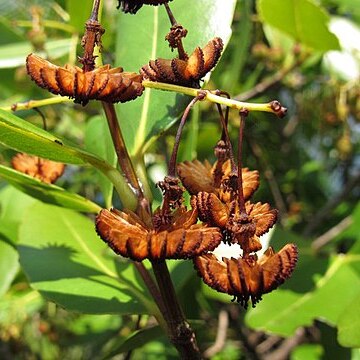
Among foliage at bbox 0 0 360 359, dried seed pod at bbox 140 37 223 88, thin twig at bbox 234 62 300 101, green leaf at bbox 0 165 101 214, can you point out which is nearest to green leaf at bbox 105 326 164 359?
foliage at bbox 0 0 360 359

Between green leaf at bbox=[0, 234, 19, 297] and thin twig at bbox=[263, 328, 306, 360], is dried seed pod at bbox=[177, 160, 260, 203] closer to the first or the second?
green leaf at bbox=[0, 234, 19, 297]

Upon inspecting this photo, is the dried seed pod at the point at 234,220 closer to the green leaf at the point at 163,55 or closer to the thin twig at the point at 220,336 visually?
the green leaf at the point at 163,55

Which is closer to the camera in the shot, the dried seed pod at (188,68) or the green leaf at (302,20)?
the dried seed pod at (188,68)

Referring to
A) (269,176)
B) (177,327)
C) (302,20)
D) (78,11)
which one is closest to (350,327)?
(177,327)

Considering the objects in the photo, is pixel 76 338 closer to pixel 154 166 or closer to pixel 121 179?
pixel 154 166

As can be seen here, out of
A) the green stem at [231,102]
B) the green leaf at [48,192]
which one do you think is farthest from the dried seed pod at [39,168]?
the green stem at [231,102]

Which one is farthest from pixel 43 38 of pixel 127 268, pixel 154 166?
pixel 127 268
